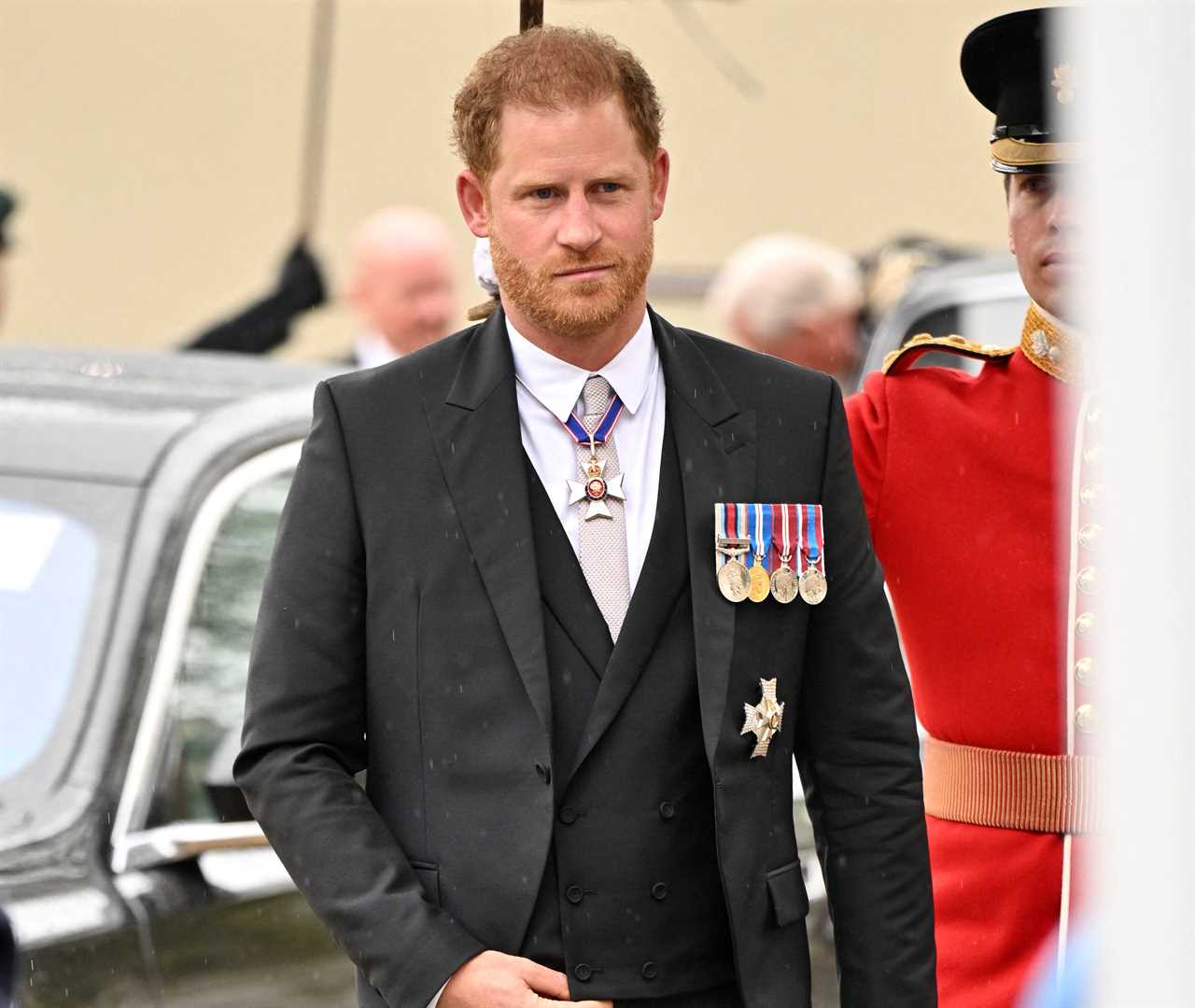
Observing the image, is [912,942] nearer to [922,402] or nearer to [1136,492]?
[922,402]

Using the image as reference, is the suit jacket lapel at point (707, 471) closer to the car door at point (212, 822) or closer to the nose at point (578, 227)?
the nose at point (578, 227)

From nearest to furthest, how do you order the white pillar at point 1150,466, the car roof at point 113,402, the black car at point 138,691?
the white pillar at point 1150,466, the black car at point 138,691, the car roof at point 113,402

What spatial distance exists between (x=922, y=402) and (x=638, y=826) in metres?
0.82

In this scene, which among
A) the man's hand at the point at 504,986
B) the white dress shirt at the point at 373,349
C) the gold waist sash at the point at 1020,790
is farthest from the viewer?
the white dress shirt at the point at 373,349

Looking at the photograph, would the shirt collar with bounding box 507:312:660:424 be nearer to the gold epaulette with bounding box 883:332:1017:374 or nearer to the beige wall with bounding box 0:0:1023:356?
the gold epaulette with bounding box 883:332:1017:374

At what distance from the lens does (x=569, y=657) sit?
7.94 feet

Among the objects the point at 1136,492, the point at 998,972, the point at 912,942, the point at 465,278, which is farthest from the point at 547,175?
the point at 465,278

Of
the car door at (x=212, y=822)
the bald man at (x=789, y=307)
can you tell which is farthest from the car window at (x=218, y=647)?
the bald man at (x=789, y=307)

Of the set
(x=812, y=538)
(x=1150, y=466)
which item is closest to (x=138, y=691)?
(x=812, y=538)

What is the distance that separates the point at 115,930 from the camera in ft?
11.2

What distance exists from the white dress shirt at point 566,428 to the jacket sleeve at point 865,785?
0.71 ft

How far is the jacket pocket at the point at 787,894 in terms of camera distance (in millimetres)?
2439

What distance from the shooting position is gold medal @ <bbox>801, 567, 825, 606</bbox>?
98.7 inches

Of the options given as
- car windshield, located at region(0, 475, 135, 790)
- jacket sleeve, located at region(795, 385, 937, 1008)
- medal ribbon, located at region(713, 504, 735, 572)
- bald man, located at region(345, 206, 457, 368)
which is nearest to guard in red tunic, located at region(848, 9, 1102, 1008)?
jacket sleeve, located at region(795, 385, 937, 1008)
